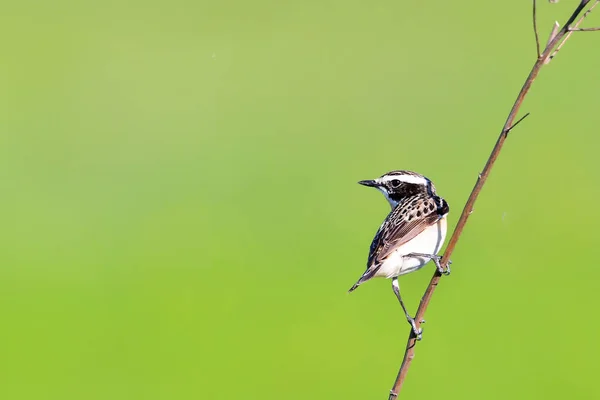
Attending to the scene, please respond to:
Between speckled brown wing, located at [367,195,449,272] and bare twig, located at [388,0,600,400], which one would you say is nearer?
bare twig, located at [388,0,600,400]

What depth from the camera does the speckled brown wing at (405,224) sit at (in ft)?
14.5

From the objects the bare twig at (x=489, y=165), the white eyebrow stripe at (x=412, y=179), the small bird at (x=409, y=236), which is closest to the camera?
the bare twig at (x=489, y=165)

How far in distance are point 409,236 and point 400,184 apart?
611 mm

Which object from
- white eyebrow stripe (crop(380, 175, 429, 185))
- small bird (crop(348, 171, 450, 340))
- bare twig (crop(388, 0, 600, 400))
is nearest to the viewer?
bare twig (crop(388, 0, 600, 400))

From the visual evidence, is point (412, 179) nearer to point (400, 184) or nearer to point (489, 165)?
point (400, 184)

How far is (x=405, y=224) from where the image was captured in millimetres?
4551

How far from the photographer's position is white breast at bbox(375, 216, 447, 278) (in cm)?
440

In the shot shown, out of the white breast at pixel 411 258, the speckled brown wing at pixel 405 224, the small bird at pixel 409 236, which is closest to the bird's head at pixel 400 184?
the small bird at pixel 409 236

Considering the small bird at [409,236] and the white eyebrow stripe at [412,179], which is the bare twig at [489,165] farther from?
the white eyebrow stripe at [412,179]

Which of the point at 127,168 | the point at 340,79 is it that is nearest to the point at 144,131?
the point at 127,168

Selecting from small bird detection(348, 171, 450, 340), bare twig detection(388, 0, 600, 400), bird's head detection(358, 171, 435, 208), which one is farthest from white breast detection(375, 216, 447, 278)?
bare twig detection(388, 0, 600, 400)

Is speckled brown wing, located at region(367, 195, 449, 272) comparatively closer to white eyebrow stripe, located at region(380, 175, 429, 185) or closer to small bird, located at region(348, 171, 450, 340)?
small bird, located at region(348, 171, 450, 340)

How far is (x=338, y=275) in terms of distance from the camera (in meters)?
11.9

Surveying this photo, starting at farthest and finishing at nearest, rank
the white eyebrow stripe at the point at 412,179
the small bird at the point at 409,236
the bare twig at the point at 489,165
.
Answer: the white eyebrow stripe at the point at 412,179, the small bird at the point at 409,236, the bare twig at the point at 489,165
